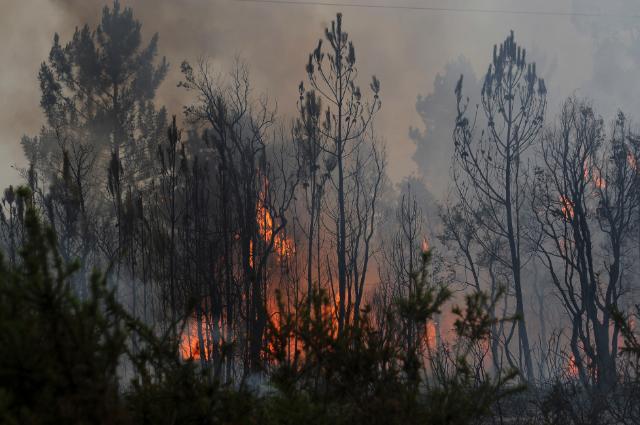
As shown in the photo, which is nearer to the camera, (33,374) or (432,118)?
(33,374)

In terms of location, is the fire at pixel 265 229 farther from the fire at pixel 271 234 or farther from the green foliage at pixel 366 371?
the green foliage at pixel 366 371

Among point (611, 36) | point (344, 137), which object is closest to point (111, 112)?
point (344, 137)

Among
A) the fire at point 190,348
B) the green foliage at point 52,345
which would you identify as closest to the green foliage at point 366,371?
the fire at point 190,348

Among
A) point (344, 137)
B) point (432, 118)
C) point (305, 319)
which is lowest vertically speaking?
point (305, 319)

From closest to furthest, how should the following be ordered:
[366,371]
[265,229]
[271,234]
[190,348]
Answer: [190,348]
[366,371]
[265,229]
[271,234]

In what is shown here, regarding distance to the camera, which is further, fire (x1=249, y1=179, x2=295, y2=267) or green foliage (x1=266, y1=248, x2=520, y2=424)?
fire (x1=249, y1=179, x2=295, y2=267)

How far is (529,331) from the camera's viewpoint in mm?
44406

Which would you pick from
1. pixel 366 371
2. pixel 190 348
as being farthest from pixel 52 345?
pixel 366 371

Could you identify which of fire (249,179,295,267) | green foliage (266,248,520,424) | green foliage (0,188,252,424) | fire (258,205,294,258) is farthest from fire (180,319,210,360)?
fire (258,205,294,258)

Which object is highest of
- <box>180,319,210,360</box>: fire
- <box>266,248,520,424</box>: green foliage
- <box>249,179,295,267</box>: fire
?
<box>249,179,295,267</box>: fire

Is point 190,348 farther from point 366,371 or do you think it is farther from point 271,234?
point 271,234

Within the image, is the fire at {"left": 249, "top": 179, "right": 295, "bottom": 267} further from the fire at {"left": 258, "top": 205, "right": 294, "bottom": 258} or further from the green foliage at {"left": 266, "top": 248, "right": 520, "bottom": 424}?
the green foliage at {"left": 266, "top": 248, "right": 520, "bottom": 424}

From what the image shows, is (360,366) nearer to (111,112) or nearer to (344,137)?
(344,137)

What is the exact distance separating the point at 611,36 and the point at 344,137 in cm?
4670
